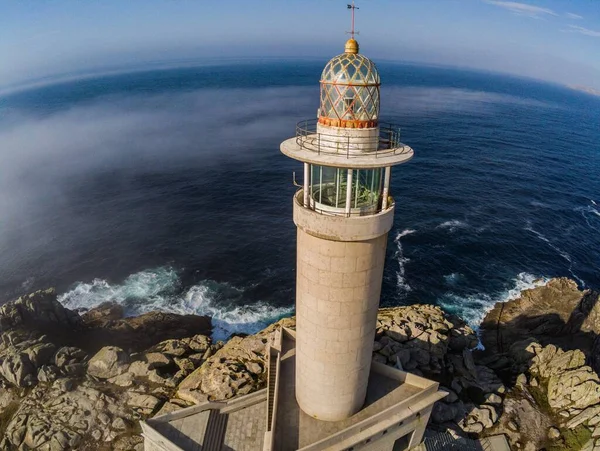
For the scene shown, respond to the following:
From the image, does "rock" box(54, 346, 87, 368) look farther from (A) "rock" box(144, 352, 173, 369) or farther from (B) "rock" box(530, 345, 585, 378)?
(B) "rock" box(530, 345, 585, 378)

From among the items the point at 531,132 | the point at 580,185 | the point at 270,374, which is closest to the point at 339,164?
the point at 270,374

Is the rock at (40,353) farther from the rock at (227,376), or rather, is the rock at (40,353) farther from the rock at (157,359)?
the rock at (227,376)

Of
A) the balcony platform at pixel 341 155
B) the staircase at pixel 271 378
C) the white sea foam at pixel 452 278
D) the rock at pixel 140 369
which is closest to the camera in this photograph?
the balcony platform at pixel 341 155

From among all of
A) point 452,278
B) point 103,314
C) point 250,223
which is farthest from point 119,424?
point 452,278

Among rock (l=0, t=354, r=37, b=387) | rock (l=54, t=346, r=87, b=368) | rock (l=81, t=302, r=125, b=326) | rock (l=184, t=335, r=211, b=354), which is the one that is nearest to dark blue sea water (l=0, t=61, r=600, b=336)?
rock (l=81, t=302, r=125, b=326)

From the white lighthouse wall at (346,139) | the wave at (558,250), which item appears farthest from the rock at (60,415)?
the wave at (558,250)

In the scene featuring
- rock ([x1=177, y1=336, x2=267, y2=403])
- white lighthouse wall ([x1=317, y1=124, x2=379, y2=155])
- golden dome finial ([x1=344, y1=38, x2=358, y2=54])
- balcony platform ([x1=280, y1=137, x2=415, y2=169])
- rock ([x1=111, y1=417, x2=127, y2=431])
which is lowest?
rock ([x1=111, y1=417, x2=127, y2=431])
